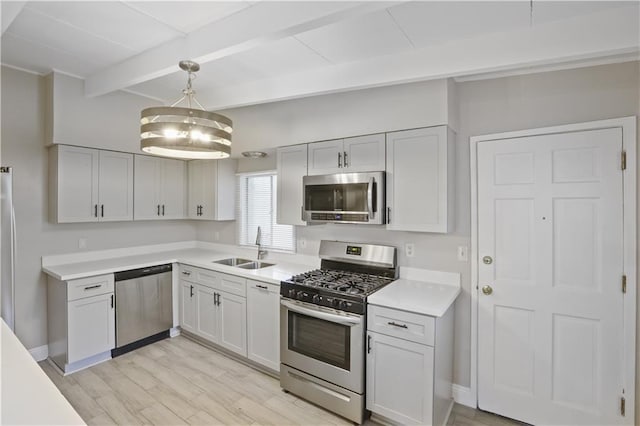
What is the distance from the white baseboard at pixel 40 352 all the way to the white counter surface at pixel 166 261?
2.70 ft

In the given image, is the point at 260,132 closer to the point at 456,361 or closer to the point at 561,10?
the point at 561,10

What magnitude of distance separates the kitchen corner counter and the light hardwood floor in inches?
38.0

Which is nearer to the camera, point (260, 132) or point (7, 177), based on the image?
point (7, 177)

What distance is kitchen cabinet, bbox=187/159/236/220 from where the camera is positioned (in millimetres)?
4219

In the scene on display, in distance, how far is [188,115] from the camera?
195 centimetres

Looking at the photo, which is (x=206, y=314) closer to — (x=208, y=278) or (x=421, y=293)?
(x=208, y=278)

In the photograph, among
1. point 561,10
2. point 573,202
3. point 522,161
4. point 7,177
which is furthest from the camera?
point 7,177

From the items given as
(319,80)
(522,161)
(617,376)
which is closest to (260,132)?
(319,80)

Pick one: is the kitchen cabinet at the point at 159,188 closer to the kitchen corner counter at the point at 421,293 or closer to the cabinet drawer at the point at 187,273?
the cabinet drawer at the point at 187,273

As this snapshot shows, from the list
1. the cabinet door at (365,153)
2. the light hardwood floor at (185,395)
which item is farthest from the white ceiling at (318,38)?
the light hardwood floor at (185,395)

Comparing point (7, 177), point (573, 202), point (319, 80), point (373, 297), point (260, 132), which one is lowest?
point (373, 297)

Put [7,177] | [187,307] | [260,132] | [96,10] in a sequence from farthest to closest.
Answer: [187,307] → [260,132] → [7,177] → [96,10]

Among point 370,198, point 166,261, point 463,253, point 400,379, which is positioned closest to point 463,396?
point 400,379

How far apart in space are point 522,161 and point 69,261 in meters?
4.56
